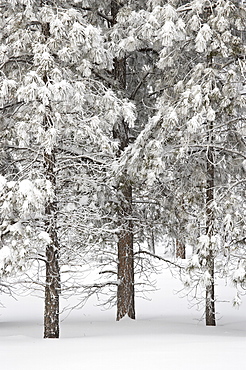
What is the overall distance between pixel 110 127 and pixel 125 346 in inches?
167

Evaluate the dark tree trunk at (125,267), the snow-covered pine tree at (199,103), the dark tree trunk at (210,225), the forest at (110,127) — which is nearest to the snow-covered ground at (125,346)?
the dark tree trunk at (125,267)

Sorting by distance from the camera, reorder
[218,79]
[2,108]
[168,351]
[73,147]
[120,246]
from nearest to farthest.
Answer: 1. [168,351]
2. [218,79]
3. [2,108]
4. [73,147]
5. [120,246]

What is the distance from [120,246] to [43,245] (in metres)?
3.11

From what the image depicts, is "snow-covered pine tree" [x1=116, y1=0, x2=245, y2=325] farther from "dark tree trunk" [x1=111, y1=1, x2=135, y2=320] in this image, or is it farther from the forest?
"dark tree trunk" [x1=111, y1=1, x2=135, y2=320]

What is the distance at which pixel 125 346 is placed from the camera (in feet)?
27.2

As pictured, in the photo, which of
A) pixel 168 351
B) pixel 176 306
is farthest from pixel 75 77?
pixel 176 306

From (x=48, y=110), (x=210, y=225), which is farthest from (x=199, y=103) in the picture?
(x=48, y=110)

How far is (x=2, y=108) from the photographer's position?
34.1 feet

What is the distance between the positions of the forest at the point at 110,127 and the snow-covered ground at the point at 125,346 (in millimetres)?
821

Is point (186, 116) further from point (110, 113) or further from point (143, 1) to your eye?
point (143, 1)

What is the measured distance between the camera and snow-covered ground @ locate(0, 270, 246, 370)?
679cm

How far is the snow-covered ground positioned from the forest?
821 mm

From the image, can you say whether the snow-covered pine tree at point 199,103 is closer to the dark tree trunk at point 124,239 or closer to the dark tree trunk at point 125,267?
the dark tree trunk at point 124,239

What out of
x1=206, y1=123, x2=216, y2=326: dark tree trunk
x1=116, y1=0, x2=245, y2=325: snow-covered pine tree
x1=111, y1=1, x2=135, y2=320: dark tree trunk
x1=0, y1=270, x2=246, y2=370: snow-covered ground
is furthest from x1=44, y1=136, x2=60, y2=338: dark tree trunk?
x1=206, y1=123, x2=216, y2=326: dark tree trunk
